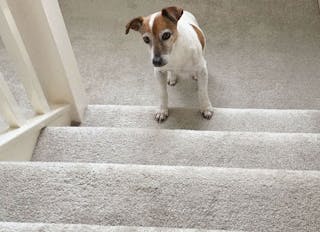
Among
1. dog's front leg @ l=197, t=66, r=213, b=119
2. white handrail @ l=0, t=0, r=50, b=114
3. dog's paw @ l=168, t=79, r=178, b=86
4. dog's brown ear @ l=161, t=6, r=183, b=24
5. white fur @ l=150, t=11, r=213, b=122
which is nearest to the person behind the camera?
white handrail @ l=0, t=0, r=50, b=114

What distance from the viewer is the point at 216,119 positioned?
198 cm

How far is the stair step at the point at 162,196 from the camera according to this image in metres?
1.16

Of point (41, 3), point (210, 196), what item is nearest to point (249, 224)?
point (210, 196)

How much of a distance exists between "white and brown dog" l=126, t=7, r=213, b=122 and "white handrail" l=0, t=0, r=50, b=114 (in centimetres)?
49

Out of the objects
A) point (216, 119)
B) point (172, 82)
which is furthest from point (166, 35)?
point (172, 82)

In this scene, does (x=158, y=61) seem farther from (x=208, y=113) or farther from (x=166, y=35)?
(x=208, y=113)

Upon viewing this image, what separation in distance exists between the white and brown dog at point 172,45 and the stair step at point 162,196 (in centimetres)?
63

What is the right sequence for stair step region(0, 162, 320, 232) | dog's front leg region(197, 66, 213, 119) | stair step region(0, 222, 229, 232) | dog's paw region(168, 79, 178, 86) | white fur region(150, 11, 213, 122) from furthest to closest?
dog's paw region(168, 79, 178, 86), dog's front leg region(197, 66, 213, 119), white fur region(150, 11, 213, 122), stair step region(0, 162, 320, 232), stair step region(0, 222, 229, 232)

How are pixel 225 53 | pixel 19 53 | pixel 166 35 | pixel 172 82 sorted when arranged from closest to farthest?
pixel 19 53 < pixel 166 35 < pixel 172 82 < pixel 225 53

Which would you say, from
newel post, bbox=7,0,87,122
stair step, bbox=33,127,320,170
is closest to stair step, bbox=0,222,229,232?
stair step, bbox=33,127,320,170

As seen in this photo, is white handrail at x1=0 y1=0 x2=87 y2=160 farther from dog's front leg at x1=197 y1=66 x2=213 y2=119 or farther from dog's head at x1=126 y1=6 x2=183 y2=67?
dog's front leg at x1=197 y1=66 x2=213 y2=119

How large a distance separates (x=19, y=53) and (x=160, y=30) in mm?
586

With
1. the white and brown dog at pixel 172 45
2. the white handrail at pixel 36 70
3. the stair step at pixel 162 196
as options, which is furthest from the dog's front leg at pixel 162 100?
the stair step at pixel 162 196

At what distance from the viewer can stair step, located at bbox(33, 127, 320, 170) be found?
1536mm
